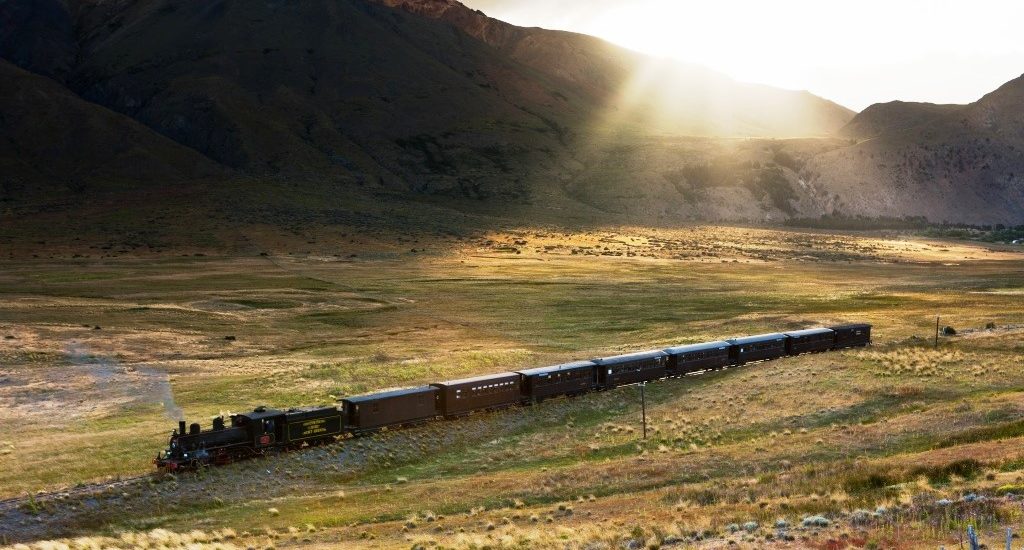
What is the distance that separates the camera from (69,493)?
3500cm

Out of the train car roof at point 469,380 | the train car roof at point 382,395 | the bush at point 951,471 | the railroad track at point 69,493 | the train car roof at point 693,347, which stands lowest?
the railroad track at point 69,493

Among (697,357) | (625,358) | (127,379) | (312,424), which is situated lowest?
(127,379)

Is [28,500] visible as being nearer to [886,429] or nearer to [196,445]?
[196,445]

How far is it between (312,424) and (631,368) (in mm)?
22120

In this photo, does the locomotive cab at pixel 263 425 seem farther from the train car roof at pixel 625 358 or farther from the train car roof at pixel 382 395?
the train car roof at pixel 625 358

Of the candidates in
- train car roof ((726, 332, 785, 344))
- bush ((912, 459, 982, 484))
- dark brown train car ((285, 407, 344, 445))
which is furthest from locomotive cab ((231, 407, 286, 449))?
train car roof ((726, 332, 785, 344))

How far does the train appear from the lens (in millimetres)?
39219

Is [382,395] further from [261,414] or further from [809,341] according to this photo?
[809,341]

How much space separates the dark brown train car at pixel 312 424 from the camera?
41250 millimetres

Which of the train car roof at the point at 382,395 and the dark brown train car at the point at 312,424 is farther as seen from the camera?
the train car roof at the point at 382,395

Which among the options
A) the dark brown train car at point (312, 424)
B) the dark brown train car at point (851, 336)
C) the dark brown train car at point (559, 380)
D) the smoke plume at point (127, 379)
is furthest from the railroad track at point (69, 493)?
the dark brown train car at point (851, 336)

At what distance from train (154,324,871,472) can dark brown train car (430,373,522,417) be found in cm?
5

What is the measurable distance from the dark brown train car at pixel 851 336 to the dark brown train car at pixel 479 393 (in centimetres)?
2986

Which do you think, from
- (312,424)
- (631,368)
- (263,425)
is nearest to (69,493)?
(263,425)
